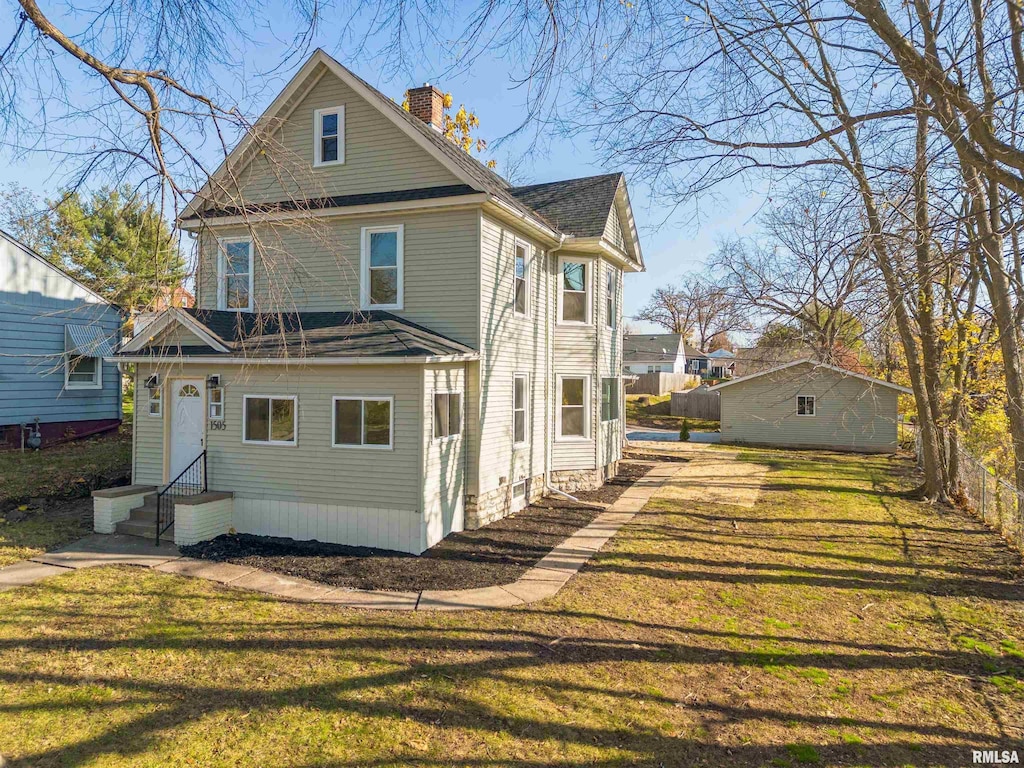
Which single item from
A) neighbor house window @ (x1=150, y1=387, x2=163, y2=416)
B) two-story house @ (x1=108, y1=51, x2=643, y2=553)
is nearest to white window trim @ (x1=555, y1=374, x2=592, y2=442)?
two-story house @ (x1=108, y1=51, x2=643, y2=553)

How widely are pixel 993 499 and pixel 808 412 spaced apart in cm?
1588

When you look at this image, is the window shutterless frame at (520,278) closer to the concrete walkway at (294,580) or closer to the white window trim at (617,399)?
the white window trim at (617,399)

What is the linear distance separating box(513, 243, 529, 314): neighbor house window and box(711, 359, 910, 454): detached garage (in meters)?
16.4

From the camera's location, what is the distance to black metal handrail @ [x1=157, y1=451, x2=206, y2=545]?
10743mm

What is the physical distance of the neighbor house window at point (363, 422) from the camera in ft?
33.3

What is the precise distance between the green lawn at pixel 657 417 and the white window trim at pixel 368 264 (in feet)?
91.1

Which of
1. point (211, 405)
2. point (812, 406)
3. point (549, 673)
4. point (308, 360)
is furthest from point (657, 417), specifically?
point (549, 673)

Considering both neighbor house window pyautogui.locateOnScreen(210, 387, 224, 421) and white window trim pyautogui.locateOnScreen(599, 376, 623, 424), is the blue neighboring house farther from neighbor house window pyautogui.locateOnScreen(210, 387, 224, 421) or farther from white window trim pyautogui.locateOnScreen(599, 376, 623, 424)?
white window trim pyautogui.locateOnScreen(599, 376, 623, 424)

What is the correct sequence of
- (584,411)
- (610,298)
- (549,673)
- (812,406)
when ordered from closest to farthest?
(549,673) < (584,411) < (610,298) < (812,406)

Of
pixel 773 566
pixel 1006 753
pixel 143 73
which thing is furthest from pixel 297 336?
pixel 1006 753

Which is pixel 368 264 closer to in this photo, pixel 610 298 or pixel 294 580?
pixel 294 580

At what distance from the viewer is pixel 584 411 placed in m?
15.5

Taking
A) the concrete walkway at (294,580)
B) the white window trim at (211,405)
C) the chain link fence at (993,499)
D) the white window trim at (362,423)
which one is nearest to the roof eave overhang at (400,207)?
the white window trim at (211,405)

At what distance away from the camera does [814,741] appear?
486 centimetres
